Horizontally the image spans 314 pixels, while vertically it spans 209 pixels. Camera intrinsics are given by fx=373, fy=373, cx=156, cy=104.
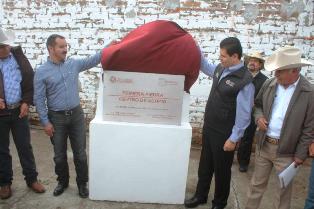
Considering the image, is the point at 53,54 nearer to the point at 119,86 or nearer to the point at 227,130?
the point at 119,86

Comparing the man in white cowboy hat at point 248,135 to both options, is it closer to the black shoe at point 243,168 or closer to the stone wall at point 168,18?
the black shoe at point 243,168

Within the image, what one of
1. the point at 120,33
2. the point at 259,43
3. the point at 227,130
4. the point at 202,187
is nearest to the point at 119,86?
the point at 227,130

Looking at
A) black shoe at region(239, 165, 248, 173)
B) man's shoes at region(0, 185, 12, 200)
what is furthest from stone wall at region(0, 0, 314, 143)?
man's shoes at region(0, 185, 12, 200)

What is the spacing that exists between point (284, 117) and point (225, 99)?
23.0 inches

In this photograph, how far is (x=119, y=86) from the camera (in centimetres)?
390

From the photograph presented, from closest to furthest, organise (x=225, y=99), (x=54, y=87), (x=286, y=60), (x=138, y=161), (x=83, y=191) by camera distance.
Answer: (x=286, y=60) → (x=225, y=99) → (x=54, y=87) → (x=138, y=161) → (x=83, y=191)

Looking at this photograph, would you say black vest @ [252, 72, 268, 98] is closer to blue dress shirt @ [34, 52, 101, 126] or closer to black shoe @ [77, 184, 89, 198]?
blue dress shirt @ [34, 52, 101, 126]

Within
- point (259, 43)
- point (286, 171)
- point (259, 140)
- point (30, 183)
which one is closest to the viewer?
point (286, 171)

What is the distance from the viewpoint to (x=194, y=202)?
13.6 ft

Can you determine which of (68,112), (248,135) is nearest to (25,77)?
(68,112)

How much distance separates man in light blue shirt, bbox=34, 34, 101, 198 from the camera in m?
3.88

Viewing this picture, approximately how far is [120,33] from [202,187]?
2961 mm

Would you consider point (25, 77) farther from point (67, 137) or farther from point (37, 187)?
point (37, 187)

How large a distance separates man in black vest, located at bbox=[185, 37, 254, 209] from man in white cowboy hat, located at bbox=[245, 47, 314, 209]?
0.19m
